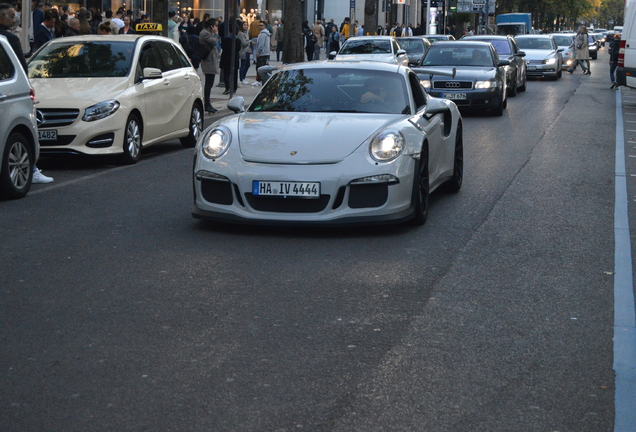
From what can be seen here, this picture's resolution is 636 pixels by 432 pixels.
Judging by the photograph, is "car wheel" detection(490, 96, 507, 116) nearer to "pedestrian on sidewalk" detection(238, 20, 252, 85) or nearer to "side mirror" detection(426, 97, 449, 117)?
"pedestrian on sidewalk" detection(238, 20, 252, 85)

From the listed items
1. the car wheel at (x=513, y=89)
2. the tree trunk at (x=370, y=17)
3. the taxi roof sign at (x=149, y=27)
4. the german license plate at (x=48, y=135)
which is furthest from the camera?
the tree trunk at (x=370, y=17)

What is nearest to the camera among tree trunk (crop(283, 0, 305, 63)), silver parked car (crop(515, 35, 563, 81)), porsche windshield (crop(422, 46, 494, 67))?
porsche windshield (crop(422, 46, 494, 67))

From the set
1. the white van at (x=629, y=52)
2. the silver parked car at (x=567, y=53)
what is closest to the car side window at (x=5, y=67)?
the white van at (x=629, y=52)

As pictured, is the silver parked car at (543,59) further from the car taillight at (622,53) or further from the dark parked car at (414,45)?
the car taillight at (622,53)

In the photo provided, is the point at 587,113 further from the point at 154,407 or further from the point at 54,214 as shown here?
the point at 154,407

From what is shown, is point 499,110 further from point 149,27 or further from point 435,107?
point 435,107

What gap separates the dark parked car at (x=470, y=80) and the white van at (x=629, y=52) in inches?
129

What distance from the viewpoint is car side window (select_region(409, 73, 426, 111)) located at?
30.5 feet

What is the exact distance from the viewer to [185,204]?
949 centimetres

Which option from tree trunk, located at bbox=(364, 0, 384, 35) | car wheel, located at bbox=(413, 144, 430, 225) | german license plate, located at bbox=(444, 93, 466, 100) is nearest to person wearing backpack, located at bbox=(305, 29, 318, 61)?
tree trunk, located at bbox=(364, 0, 384, 35)

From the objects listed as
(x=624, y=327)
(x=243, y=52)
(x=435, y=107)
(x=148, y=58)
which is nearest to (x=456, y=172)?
(x=435, y=107)

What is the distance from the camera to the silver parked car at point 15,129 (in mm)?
9562

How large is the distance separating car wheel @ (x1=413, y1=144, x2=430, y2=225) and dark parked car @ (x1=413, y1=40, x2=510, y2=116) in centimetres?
1246

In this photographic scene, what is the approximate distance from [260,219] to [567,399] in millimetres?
3783
